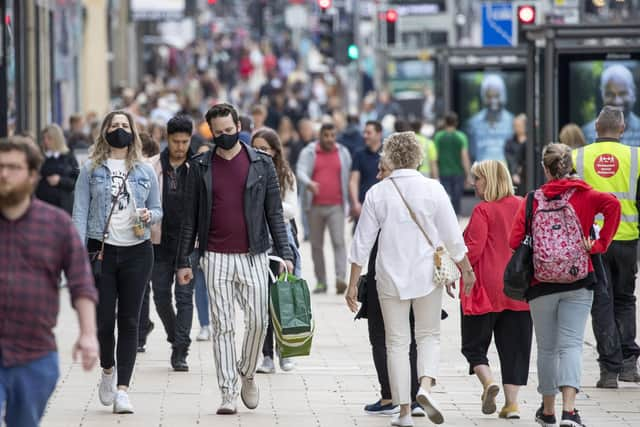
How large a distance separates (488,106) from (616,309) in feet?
53.3

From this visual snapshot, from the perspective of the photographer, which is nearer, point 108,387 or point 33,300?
point 33,300

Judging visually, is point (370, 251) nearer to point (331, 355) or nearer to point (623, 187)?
point (623, 187)

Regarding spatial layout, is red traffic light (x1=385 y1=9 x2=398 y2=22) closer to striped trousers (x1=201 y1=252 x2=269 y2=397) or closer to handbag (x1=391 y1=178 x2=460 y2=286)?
striped trousers (x1=201 y1=252 x2=269 y2=397)

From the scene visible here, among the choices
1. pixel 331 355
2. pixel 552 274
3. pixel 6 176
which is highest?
pixel 6 176

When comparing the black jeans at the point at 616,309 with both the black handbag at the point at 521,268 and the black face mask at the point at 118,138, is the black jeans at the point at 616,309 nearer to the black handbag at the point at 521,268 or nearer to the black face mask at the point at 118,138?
the black handbag at the point at 521,268

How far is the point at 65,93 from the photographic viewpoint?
30375 millimetres

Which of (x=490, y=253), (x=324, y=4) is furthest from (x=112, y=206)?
(x=324, y=4)

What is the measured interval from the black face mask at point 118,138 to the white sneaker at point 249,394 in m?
1.53

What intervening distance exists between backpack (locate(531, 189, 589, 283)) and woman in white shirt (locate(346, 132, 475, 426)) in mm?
413

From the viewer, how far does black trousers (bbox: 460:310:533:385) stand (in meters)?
9.52

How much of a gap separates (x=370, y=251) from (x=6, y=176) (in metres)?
3.31

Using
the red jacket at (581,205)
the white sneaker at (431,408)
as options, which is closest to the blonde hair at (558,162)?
the red jacket at (581,205)

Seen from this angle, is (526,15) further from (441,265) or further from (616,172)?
(441,265)

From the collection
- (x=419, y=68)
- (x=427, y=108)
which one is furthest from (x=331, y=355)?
(x=419, y=68)
